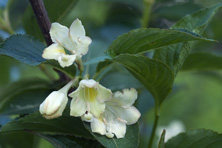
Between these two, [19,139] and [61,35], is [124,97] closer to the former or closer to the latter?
[61,35]

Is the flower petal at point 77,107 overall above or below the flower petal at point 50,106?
above

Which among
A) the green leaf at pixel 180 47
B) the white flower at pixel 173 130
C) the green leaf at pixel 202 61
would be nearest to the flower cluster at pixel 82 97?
the green leaf at pixel 180 47

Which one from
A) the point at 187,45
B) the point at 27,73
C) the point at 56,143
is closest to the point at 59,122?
the point at 56,143

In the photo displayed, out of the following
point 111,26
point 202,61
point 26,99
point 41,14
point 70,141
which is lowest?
point 70,141

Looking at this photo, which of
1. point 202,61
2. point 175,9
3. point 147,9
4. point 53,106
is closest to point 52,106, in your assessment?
point 53,106

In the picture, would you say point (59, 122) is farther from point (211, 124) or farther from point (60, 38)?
point (211, 124)

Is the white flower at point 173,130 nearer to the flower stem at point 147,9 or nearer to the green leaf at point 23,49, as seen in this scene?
the flower stem at point 147,9

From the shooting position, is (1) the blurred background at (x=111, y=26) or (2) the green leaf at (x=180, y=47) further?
(1) the blurred background at (x=111, y=26)
